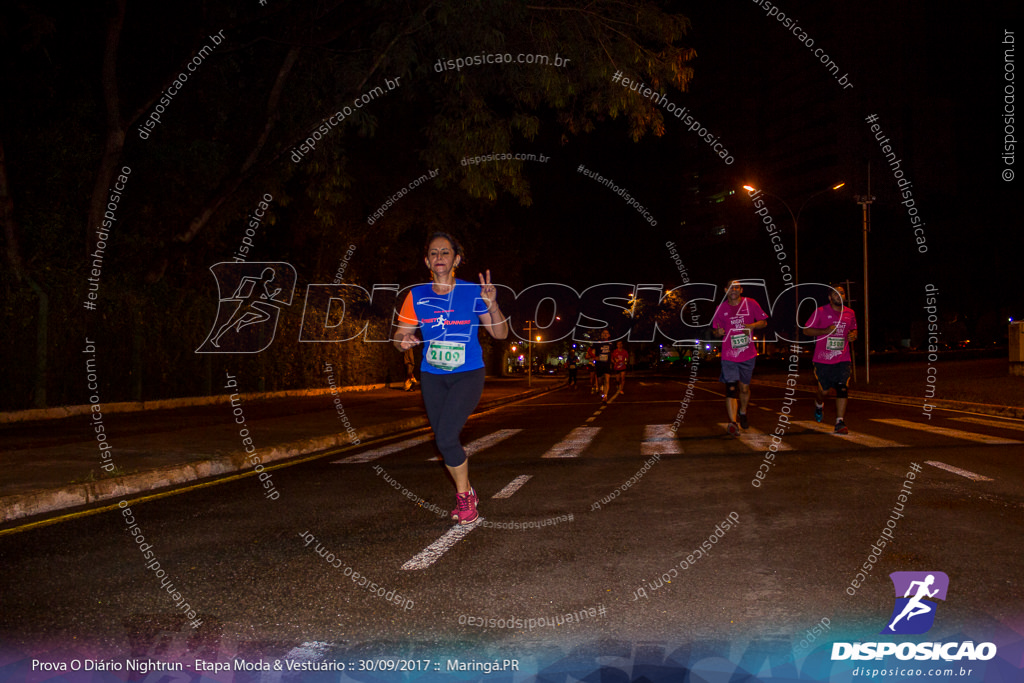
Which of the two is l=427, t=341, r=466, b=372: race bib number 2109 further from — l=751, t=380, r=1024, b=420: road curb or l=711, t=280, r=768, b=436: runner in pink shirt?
l=751, t=380, r=1024, b=420: road curb

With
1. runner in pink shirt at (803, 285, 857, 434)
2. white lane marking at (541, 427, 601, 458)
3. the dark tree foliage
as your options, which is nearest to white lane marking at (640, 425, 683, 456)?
white lane marking at (541, 427, 601, 458)

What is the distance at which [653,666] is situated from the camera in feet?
10.0

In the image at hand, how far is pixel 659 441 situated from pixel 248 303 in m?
15.7

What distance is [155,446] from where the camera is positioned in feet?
33.2

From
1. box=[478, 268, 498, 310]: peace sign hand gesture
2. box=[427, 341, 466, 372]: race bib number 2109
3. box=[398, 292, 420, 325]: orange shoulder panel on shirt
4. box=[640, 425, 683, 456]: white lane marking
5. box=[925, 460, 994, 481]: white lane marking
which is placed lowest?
box=[640, 425, 683, 456]: white lane marking

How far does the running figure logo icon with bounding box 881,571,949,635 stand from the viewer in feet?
11.3

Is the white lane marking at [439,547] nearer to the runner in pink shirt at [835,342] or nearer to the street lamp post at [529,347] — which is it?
the runner in pink shirt at [835,342]

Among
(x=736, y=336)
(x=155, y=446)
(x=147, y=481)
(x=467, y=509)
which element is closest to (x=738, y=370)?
(x=736, y=336)

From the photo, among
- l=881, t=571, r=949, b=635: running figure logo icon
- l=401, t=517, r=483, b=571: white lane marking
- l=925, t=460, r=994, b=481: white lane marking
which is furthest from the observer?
l=925, t=460, r=994, b=481: white lane marking

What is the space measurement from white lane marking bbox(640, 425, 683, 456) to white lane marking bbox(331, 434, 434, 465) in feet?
11.6

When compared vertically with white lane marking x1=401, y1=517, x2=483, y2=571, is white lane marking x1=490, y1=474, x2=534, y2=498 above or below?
below

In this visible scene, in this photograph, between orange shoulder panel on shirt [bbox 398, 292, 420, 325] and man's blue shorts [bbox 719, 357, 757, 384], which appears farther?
man's blue shorts [bbox 719, 357, 757, 384]

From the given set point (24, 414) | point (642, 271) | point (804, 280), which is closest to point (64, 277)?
point (24, 414)

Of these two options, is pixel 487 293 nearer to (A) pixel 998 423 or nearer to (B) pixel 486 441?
(B) pixel 486 441
